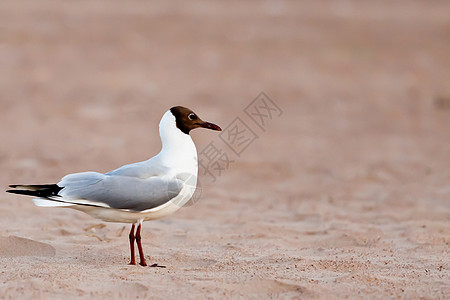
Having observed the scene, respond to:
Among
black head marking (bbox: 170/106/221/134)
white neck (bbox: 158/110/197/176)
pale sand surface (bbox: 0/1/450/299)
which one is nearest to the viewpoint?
pale sand surface (bbox: 0/1/450/299)

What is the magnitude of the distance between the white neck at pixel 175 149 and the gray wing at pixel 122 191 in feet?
0.59

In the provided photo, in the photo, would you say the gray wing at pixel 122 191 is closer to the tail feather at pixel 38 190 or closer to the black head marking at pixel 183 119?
the tail feather at pixel 38 190

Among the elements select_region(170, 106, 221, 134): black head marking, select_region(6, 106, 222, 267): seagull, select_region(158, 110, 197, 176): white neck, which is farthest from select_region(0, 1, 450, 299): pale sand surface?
select_region(170, 106, 221, 134): black head marking

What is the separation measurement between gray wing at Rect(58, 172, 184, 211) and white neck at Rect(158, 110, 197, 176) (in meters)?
0.18

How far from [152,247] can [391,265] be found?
1813mm

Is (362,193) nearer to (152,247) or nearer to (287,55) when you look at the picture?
(152,247)

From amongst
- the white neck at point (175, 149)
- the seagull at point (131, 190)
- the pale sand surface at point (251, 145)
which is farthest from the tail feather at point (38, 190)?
the white neck at point (175, 149)

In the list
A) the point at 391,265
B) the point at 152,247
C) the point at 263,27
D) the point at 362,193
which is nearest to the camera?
the point at 391,265

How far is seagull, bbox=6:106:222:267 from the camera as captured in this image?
14.8 ft

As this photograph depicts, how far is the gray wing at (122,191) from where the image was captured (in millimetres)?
4539

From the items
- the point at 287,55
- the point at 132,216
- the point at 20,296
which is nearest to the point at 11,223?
the point at 132,216

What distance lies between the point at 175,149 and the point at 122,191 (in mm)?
518

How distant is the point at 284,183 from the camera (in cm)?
894

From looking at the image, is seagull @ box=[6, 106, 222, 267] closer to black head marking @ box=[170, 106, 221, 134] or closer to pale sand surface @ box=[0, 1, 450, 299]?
black head marking @ box=[170, 106, 221, 134]
